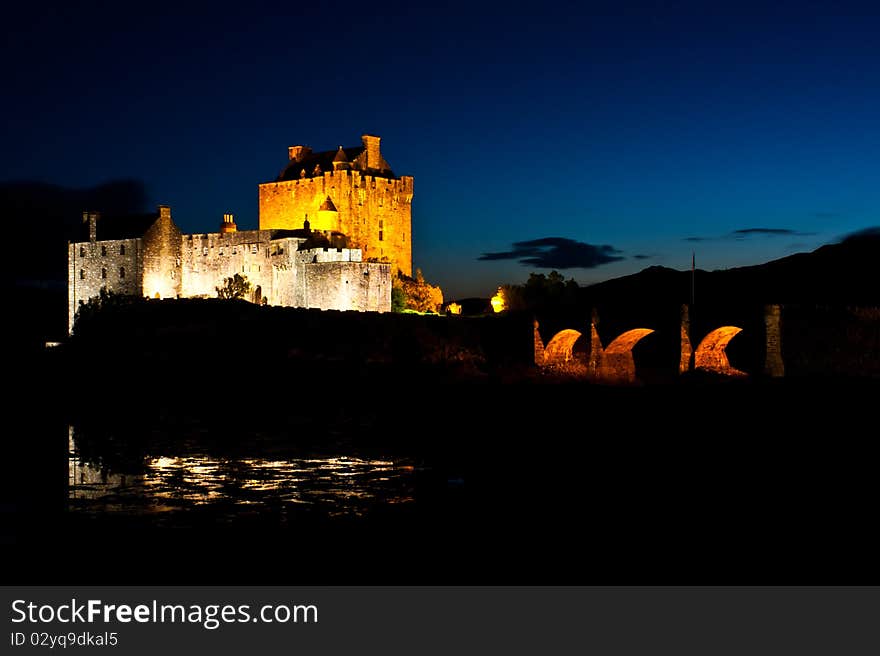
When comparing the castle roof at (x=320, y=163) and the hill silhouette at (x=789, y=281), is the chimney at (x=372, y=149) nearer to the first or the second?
the castle roof at (x=320, y=163)

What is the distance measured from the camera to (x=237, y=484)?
18.5 metres

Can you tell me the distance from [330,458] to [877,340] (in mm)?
26095

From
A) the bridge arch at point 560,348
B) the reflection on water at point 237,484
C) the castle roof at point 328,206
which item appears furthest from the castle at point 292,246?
the reflection on water at point 237,484

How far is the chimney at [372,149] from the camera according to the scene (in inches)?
2768

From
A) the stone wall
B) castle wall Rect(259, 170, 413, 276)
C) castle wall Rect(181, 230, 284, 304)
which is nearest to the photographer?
the stone wall

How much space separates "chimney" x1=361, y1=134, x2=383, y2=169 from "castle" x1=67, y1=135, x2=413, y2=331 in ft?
0.23

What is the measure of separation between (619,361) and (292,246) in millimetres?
20815

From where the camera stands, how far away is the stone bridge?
39062 mm

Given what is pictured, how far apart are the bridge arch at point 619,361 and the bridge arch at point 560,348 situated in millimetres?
3454

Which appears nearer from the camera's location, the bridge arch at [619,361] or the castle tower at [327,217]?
the bridge arch at [619,361]

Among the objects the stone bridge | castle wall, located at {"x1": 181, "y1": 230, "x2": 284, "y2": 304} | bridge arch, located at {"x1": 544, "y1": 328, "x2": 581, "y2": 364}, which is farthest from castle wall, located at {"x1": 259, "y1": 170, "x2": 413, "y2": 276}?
the stone bridge

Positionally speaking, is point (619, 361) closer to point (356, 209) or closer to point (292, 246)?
point (292, 246)

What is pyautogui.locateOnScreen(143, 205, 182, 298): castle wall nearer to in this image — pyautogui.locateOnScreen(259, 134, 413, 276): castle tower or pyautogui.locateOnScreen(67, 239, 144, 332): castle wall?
pyautogui.locateOnScreen(67, 239, 144, 332): castle wall
